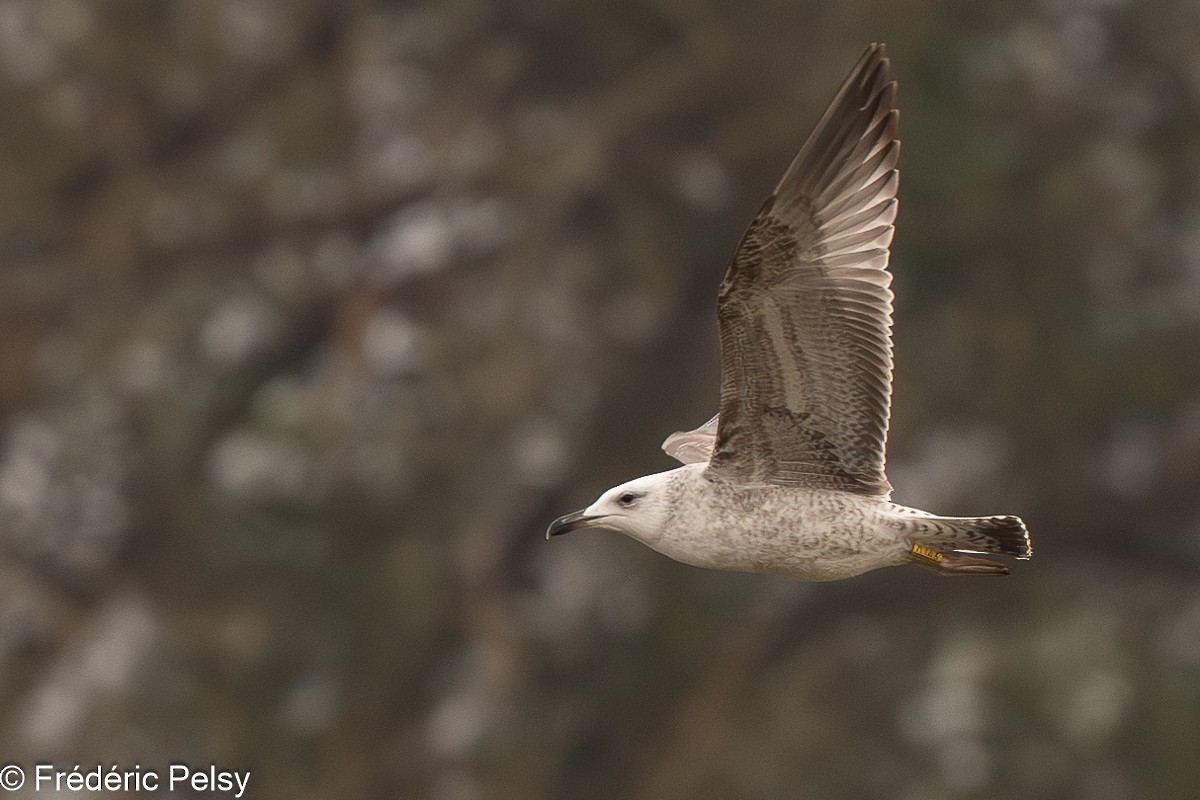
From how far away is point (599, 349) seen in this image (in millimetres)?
12164

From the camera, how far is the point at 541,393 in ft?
39.7

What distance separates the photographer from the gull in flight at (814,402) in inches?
149

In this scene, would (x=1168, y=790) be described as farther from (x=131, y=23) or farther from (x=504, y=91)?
(x=131, y=23)

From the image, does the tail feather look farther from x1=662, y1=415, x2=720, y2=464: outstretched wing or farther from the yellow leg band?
x1=662, y1=415, x2=720, y2=464: outstretched wing

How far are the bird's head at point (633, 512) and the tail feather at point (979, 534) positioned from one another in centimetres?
58

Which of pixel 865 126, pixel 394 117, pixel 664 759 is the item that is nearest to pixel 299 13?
pixel 394 117

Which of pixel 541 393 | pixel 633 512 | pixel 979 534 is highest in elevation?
pixel 541 393

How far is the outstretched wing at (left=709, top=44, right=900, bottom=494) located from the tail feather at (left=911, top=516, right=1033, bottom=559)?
223mm

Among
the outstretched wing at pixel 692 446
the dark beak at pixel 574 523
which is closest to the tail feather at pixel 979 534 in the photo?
the dark beak at pixel 574 523

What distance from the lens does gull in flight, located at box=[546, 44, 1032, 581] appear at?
3.80 m

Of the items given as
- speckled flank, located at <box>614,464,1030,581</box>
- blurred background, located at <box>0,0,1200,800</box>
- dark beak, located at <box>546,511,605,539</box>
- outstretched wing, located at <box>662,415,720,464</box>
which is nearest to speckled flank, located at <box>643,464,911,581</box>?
speckled flank, located at <box>614,464,1030,581</box>

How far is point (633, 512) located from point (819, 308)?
635mm

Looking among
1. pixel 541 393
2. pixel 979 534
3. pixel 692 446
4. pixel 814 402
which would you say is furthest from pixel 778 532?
pixel 541 393

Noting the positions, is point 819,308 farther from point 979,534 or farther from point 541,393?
point 541,393
